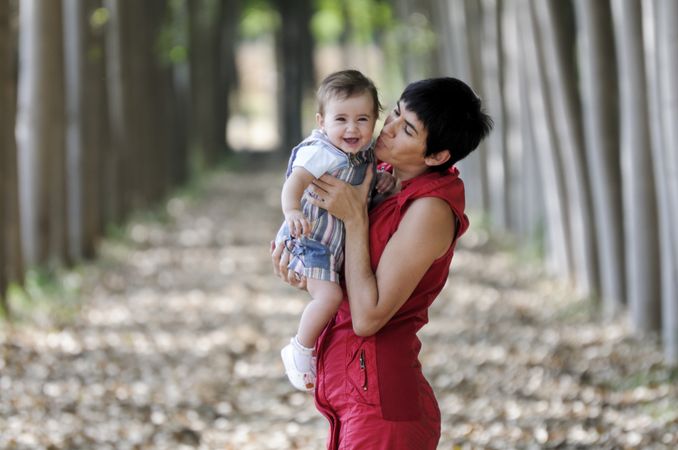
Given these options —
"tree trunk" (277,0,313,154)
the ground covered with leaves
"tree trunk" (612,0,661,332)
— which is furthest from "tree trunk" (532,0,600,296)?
"tree trunk" (277,0,313,154)

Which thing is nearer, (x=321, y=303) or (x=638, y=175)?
(x=321, y=303)

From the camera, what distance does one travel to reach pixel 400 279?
3408 mm

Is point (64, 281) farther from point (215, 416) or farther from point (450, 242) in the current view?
point (450, 242)

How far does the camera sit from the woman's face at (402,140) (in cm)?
345

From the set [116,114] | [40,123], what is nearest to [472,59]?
[116,114]

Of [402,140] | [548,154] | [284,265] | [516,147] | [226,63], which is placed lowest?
[516,147]

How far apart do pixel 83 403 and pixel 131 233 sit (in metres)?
10.5

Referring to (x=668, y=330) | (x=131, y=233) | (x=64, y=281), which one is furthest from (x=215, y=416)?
(x=131, y=233)

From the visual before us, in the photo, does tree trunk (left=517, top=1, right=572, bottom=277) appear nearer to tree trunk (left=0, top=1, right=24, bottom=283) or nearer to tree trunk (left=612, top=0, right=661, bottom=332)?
tree trunk (left=612, top=0, right=661, bottom=332)

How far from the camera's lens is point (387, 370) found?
11.5 ft

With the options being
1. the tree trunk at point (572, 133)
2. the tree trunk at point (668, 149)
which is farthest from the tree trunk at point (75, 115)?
the tree trunk at point (668, 149)

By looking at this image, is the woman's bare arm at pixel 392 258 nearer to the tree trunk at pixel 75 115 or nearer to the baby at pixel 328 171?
the baby at pixel 328 171

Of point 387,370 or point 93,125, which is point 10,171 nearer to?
point 93,125

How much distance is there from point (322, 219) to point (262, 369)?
543 cm
